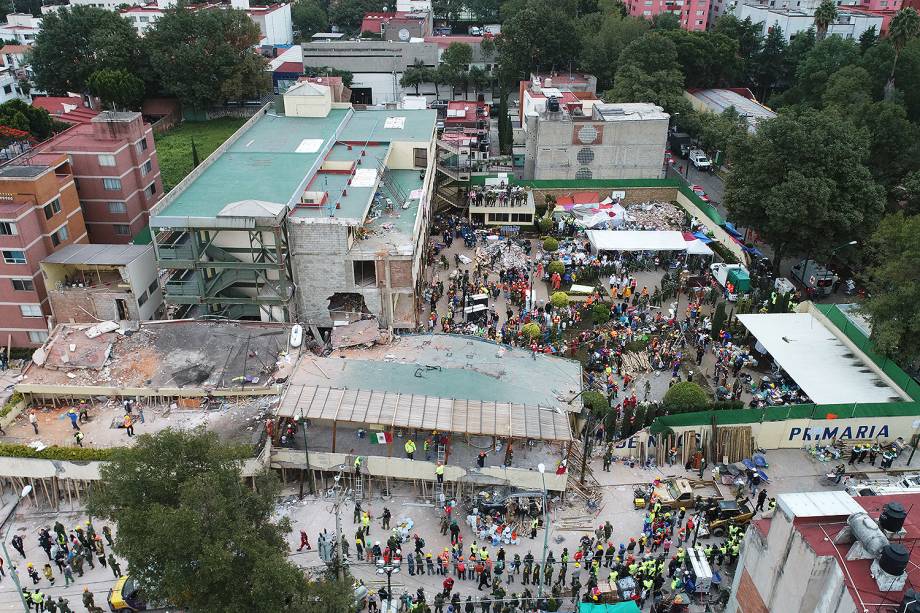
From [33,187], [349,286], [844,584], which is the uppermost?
[33,187]

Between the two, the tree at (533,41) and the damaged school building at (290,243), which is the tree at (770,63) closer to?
the tree at (533,41)

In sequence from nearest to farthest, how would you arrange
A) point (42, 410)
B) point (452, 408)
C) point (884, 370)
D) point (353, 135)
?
point (452, 408) → point (42, 410) → point (884, 370) → point (353, 135)

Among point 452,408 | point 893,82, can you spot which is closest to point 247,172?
point 452,408

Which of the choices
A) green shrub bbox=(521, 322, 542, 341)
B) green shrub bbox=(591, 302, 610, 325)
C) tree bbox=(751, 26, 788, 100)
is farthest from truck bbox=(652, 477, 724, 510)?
tree bbox=(751, 26, 788, 100)

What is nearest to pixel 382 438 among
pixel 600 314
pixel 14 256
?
pixel 600 314

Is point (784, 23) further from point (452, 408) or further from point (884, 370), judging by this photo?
point (452, 408)

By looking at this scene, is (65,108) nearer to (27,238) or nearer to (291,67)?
(291,67)
